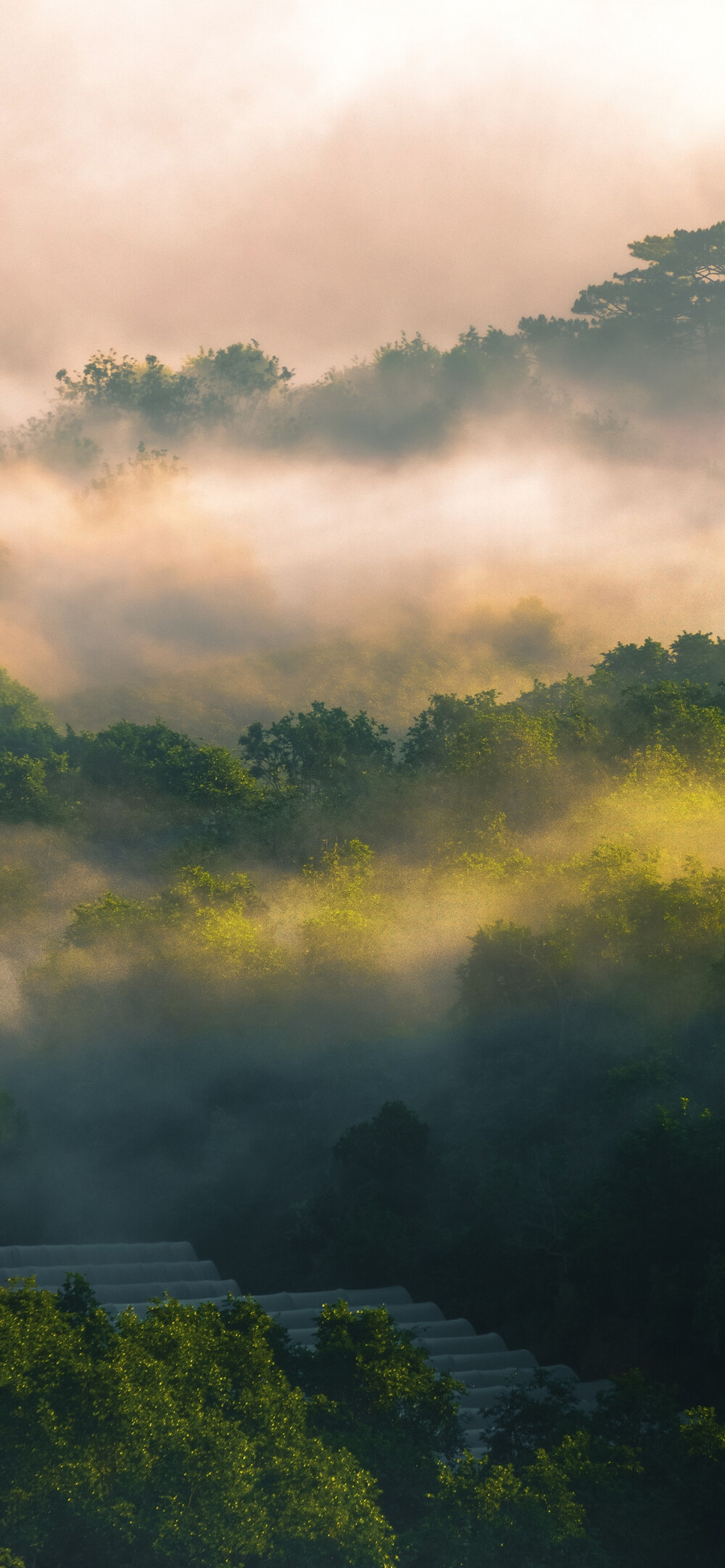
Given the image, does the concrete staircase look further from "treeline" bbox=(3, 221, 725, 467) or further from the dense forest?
"treeline" bbox=(3, 221, 725, 467)

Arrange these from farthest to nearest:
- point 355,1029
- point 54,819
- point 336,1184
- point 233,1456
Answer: point 54,819 < point 355,1029 < point 336,1184 < point 233,1456

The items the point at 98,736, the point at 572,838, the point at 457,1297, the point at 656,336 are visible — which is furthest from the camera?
the point at 656,336

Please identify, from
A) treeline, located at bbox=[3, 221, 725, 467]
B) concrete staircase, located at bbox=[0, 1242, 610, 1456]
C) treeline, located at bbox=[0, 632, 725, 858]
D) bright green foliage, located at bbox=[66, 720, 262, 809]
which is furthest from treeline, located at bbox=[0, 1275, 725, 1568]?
treeline, located at bbox=[3, 221, 725, 467]

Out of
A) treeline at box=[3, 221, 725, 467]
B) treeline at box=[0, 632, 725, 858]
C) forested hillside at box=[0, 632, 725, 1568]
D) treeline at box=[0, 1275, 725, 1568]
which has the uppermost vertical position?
treeline at box=[3, 221, 725, 467]

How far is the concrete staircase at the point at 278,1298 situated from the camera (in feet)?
90.7

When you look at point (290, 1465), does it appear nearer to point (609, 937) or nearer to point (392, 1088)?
point (609, 937)

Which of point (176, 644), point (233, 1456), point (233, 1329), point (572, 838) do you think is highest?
point (176, 644)

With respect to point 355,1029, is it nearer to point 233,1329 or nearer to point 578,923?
point 578,923

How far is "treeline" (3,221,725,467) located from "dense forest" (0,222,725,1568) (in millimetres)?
63605

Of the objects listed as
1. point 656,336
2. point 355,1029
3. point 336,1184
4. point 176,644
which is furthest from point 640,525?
point 336,1184

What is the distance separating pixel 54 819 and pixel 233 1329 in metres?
39.5

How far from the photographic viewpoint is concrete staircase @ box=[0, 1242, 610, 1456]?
27.6 meters

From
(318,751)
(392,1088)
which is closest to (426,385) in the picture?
(318,751)

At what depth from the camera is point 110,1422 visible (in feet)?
56.4
